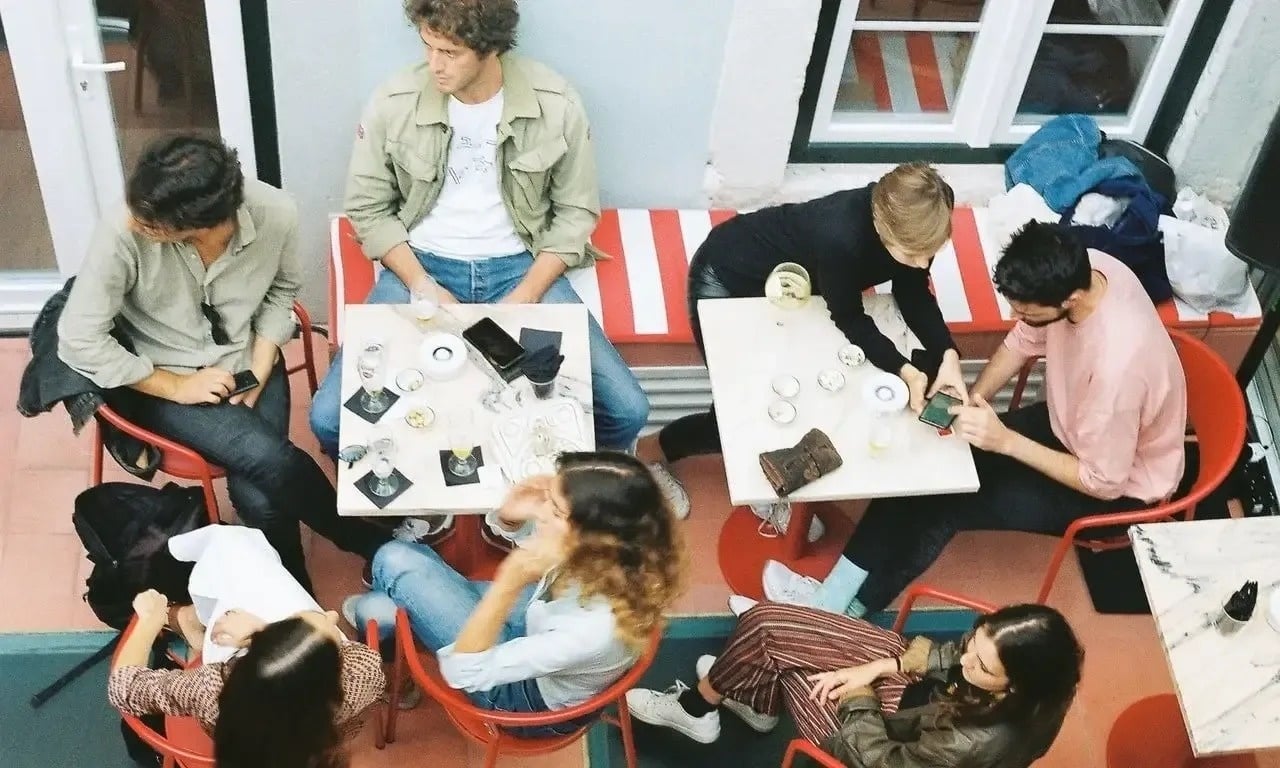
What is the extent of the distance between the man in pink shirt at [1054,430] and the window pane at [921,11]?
3.45 feet

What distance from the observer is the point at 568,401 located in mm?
3119

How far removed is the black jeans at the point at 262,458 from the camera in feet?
10.6

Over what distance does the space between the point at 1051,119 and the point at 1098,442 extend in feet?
4.83

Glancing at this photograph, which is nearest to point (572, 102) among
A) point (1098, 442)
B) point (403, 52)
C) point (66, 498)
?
point (403, 52)

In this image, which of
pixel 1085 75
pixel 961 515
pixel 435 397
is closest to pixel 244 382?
pixel 435 397

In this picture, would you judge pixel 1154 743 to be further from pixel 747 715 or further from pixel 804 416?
pixel 804 416

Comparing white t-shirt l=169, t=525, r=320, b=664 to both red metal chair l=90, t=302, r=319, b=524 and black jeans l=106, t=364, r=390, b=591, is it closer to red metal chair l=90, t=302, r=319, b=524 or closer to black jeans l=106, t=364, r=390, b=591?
red metal chair l=90, t=302, r=319, b=524

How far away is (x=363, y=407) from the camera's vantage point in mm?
3064

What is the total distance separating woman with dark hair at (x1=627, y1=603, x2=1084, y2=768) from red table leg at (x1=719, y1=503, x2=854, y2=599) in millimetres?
422

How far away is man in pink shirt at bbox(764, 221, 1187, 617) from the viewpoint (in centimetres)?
302

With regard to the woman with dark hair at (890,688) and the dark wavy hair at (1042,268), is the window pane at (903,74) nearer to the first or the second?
the dark wavy hair at (1042,268)

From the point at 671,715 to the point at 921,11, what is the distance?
225cm

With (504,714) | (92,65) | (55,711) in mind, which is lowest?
(55,711)

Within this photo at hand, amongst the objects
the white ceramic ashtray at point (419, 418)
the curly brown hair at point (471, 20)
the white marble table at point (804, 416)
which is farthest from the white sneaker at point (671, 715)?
the curly brown hair at point (471, 20)
